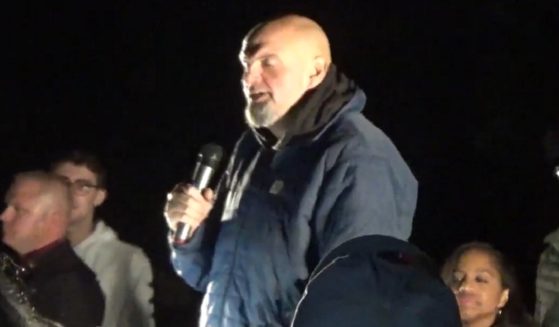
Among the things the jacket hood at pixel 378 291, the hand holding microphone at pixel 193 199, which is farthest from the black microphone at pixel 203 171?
the jacket hood at pixel 378 291

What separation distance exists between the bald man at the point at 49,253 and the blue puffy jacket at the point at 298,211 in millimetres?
590

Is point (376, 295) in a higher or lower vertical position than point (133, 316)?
higher

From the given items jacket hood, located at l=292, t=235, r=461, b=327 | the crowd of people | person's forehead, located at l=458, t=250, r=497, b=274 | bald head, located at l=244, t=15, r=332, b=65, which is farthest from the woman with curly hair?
jacket hood, located at l=292, t=235, r=461, b=327

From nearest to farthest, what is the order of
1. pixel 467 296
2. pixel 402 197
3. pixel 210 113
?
1. pixel 402 197
2. pixel 467 296
3. pixel 210 113

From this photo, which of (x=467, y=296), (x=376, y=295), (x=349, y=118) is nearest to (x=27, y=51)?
(x=467, y=296)

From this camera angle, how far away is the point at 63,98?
5.46m

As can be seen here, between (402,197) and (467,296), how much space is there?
0.91 m

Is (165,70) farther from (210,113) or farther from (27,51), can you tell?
(27,51)

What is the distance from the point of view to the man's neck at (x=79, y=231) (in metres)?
3.89

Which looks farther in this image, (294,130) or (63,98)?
(63,98)

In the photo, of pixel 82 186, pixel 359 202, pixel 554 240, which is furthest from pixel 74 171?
pixel 359 202

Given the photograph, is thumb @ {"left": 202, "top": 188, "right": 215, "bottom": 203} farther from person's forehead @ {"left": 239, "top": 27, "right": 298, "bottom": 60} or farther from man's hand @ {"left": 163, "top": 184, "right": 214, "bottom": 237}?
person's forehead @ {"left": 239, "top": 27, "right": 298, "bottom": 60}

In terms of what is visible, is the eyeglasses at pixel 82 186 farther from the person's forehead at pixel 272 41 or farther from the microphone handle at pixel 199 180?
the person's forehead at pixel 272 41

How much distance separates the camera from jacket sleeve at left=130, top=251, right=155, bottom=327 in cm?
386
